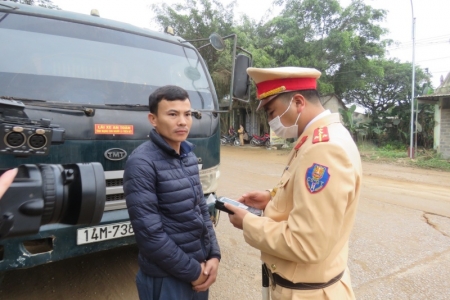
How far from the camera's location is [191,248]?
169 cm

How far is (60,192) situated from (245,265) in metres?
2.49

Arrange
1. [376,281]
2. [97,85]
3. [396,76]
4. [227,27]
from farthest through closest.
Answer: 1. [396,76]
2. [227,27]
3. [376,281]
4. [97,85]

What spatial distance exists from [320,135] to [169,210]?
85 centimetres

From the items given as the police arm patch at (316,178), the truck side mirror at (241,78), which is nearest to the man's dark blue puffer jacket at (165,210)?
the police arm patch at (316,178)

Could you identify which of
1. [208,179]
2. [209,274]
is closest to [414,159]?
[208,179]

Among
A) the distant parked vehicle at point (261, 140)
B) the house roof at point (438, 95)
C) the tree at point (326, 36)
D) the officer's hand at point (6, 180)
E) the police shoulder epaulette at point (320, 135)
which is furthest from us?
the distant parked vehicle at point (261, 140)

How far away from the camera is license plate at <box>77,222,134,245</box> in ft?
7.34

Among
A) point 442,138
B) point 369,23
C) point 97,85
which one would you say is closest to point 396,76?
point 369,23

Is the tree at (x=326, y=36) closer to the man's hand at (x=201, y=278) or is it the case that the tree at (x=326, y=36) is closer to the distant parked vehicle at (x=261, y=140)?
the distant parked vehicle at (x=261, y=140)

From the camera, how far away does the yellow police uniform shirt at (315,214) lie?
1.09 metres

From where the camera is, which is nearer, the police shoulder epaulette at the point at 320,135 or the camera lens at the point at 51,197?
the camera lens at the point at 51,197

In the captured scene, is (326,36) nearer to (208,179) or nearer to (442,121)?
(442,121)

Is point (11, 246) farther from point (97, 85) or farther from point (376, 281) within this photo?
point (376, 281)

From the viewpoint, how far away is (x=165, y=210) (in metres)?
1.63
